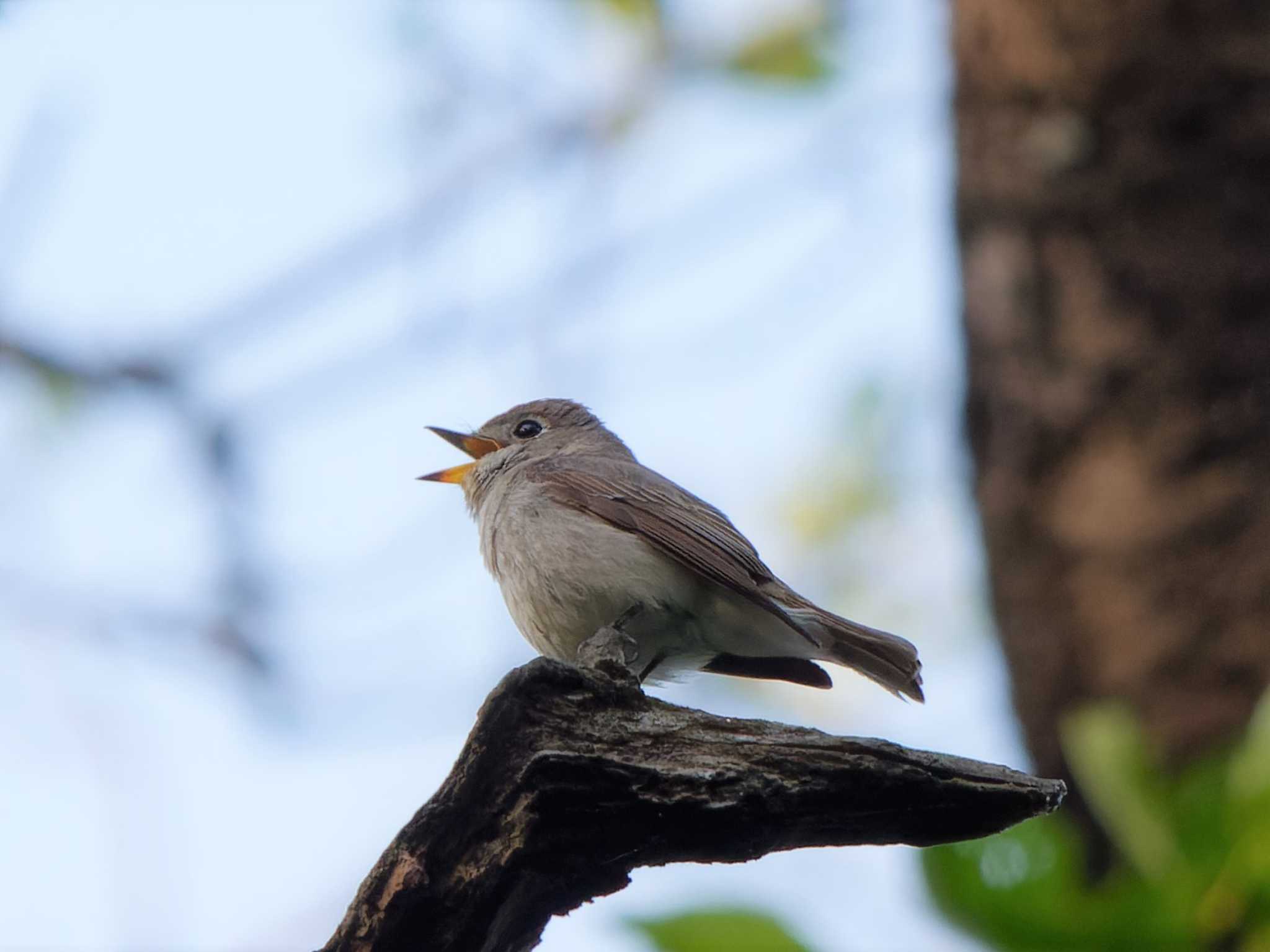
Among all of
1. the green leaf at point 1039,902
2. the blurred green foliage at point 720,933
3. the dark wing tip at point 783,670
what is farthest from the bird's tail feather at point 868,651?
the blurred green foliage at point 720,933

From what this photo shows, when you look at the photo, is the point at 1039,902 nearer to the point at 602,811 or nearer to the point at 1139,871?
the point at 1139,871

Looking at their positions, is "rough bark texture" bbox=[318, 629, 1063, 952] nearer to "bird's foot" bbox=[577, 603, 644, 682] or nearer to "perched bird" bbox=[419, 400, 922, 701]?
"bird's foot" bbox=[577, 603, 644, 682]

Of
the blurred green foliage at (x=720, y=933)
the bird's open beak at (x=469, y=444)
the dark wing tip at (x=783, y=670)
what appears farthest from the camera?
the bird's open beak at (x=469, y=444)

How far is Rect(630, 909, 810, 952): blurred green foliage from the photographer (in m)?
4.25

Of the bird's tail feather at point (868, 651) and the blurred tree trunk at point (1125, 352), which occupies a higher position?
the blurred tree trunk at point (1125, 352)

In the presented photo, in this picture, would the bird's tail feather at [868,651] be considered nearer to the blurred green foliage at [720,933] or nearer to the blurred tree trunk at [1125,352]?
the blurred green foliage at [720,933]

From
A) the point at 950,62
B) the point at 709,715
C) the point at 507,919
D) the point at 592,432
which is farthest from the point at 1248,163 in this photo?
the point at 507,919

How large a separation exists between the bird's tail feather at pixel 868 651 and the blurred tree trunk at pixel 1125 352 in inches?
75.0

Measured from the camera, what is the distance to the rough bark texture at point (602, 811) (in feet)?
8.10

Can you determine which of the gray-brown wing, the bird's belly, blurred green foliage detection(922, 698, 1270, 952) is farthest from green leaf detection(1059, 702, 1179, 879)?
the bird's belly

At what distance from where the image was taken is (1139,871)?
4.77 m

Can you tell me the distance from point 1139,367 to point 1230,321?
44 cm

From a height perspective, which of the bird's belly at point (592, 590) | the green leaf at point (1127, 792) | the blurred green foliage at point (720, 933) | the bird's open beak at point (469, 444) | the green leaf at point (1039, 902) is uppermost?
the bird's open beak at point (469, 444)

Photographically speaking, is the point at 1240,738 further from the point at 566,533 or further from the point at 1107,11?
the point at 1107,11
